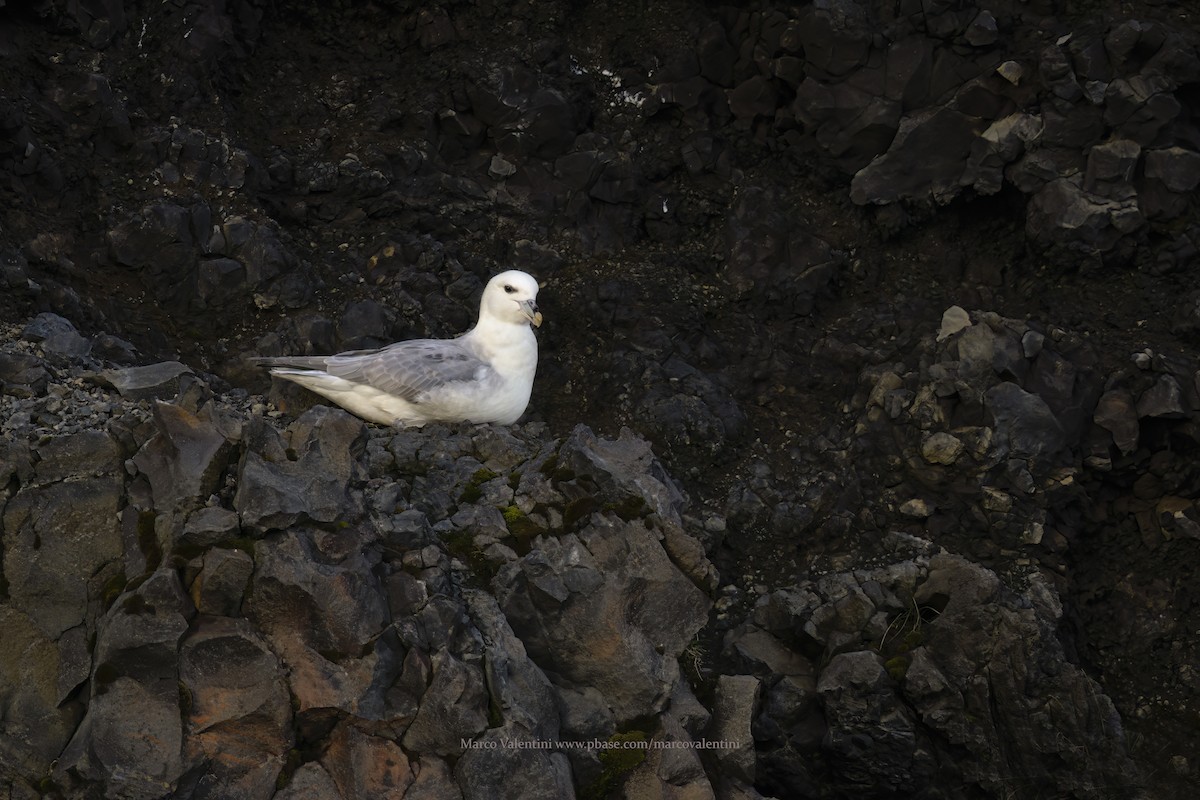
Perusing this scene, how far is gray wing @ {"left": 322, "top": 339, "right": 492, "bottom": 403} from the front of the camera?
27.7 feet

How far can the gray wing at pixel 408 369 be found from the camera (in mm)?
8445

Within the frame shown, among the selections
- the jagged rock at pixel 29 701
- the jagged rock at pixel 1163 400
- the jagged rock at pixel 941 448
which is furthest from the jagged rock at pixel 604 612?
the jagged rock at pixel 1163 400

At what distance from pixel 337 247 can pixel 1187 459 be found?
7.74 metres

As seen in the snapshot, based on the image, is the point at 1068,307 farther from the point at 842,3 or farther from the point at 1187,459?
the point at 842,3

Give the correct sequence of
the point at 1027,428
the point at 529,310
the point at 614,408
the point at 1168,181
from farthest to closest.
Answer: the point at 614,408 < the point at 1168,181 < the point at 1027,428 < the point at 529,310

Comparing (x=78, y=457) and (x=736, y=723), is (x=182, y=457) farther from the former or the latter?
(x=736, y=723)

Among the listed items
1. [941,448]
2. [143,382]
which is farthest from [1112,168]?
[143,382]

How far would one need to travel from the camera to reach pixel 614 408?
11.2 meters

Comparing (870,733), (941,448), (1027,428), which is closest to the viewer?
(870,733)

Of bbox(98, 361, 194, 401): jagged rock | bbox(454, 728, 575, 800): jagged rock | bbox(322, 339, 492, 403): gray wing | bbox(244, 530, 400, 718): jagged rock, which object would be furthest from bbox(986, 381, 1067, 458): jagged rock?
bbox(98, 361, 194, 401): jagged rock

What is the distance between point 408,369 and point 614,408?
3.09 metres

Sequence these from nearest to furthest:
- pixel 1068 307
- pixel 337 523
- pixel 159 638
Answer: pixel 159 638
pixel 337 523
pixel 1068 307

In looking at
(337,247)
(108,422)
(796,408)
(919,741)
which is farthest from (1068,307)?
(108,422)

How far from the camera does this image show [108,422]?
22.4 feet
